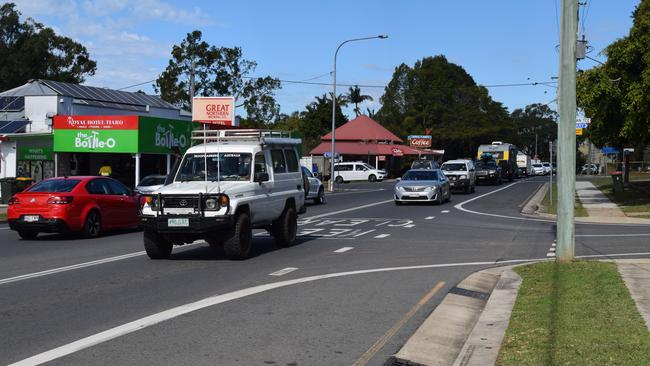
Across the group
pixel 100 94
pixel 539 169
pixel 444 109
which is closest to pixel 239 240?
pixel 100 94

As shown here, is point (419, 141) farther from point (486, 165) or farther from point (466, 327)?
point (466, 327)

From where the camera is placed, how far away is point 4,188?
2870cm

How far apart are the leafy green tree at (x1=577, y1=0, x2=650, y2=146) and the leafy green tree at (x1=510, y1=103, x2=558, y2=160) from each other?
5406 inches

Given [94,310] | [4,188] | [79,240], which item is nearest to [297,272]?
[94,310]

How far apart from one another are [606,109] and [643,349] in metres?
22.5

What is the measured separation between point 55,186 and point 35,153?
1754 cm

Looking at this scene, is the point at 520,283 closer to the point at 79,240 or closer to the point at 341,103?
the point at 79,240

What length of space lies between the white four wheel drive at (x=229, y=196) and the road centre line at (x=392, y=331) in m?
4.02

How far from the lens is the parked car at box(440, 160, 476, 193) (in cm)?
3888

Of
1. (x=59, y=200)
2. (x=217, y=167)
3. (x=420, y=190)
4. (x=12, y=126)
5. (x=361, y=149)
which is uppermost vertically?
(x=12, y=126)

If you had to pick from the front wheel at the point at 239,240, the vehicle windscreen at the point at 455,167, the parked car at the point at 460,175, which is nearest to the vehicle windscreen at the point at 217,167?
the front wheel at the point at 239,240

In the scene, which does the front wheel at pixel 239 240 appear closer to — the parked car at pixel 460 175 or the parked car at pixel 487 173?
the parked car at pixel 460 175

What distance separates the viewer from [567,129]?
11305mm

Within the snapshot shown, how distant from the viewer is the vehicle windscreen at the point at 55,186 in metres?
17.1
